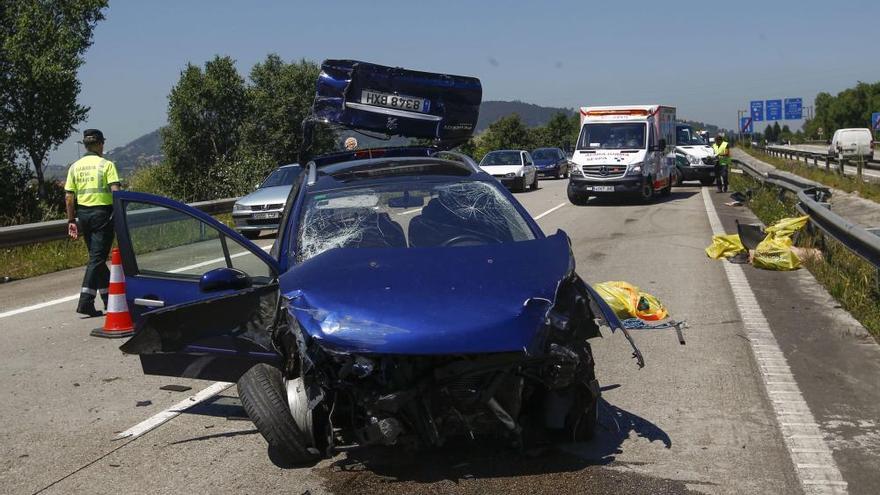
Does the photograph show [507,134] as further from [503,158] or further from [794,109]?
[794,109]

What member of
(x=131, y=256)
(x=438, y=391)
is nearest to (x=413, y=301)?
(x=438, y=391)

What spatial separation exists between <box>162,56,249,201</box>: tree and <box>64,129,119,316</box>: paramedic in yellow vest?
36420mm

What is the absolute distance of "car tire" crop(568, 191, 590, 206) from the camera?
2470 centimetres

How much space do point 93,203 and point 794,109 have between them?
8901 centimetres

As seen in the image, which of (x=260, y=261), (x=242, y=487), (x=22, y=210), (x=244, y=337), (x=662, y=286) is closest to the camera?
(x=242, y=487)

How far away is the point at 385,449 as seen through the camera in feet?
16.0

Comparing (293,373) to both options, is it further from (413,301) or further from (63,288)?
(63,288)

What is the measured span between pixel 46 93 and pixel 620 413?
2711 centimetres

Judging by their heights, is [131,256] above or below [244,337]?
above

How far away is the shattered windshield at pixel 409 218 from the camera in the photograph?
533cm

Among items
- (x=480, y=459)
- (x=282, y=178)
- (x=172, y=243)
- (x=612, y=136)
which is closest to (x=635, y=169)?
(x=612, y=136)

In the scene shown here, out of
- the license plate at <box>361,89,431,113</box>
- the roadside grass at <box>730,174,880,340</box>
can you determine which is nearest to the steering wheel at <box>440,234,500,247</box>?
the roadside grass at <box>730,174,880,340</box>

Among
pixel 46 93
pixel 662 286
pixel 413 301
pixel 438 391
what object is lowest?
pixel 662 286

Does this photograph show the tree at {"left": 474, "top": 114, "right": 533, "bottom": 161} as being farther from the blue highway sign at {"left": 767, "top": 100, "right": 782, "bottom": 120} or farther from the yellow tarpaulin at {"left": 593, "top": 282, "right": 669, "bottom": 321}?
the yellow tarpaulin at {"left": 593, "top": 282, "right": 669, "bottom": 321}
